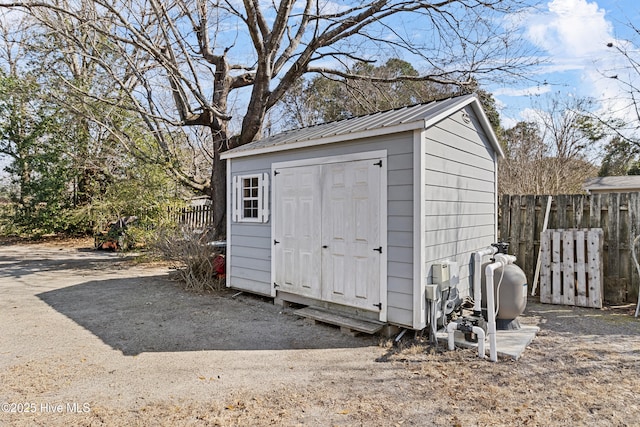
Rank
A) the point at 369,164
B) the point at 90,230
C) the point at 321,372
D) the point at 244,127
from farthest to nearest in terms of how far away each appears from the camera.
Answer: the point at 90,230, the point at 244,127, the point at 369,164, the point at 321,372

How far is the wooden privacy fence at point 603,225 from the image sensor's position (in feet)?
17.2

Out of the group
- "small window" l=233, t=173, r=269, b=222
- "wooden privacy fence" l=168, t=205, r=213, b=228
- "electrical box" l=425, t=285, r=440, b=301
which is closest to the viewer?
"electrical box" l=425, t=285, r=440, b=301

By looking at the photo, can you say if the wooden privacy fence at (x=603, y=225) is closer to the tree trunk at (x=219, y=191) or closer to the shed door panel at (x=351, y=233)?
A: the shed door panel at (x=351, y=233)

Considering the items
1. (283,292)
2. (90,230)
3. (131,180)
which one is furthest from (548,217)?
(90,230)

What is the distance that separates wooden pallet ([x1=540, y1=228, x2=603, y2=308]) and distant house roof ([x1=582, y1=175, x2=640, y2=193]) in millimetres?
9207

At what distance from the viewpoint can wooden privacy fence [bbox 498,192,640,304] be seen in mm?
5231

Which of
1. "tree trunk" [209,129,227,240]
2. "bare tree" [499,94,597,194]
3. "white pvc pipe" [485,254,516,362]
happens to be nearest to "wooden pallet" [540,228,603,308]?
"white pvc pipe" [485,254,516,362]

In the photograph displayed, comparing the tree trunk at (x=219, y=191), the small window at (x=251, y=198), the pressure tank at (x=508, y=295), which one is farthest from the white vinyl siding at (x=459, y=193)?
the tree trunk at (x=219, y=191)

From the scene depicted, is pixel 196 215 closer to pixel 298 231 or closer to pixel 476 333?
pixel 298 231

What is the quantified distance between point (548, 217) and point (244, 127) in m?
6.26

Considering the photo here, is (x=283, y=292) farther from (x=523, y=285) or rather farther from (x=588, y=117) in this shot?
(x=588, y=117)

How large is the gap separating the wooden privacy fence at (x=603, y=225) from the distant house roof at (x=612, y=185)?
885 centimetres

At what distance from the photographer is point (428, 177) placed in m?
4.02

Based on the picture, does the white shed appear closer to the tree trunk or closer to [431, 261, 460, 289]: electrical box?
[431, 261, 460, 289]: electrical box
